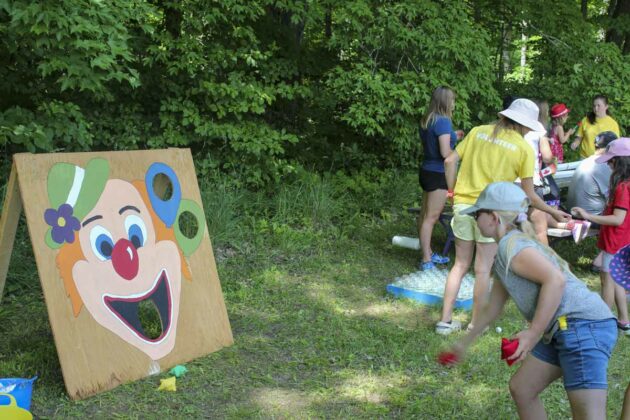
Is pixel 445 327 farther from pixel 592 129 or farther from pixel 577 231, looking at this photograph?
pixel 592 129

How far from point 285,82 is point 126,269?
17.0 ft

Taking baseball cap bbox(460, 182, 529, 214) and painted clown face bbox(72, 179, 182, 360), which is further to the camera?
painted clown face bbox(72, 179, 182, 360)

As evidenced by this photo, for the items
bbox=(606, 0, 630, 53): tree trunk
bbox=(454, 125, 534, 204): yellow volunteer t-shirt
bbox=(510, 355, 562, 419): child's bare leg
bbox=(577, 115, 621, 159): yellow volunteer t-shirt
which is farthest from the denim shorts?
bbox=(606, 0, 630, 53): tree trunk

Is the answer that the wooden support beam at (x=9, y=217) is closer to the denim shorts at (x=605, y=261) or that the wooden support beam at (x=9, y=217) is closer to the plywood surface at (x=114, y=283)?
the plywood surface at (x=114, y=283)

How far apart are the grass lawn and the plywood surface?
0.45 ft

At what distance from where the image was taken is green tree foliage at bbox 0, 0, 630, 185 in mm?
7074

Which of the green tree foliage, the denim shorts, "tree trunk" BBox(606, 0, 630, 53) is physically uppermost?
"tree trunk" BBox(606, 0, 630, 53)

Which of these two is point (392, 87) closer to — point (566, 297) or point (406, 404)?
point (406, 404)

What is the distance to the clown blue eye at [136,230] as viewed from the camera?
439cm

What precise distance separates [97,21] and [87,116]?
114 inches

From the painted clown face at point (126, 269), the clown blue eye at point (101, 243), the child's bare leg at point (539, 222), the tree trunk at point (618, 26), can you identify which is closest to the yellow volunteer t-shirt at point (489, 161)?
the child's bare leg at point (539, 222)

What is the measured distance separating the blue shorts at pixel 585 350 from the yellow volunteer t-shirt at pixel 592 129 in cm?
696

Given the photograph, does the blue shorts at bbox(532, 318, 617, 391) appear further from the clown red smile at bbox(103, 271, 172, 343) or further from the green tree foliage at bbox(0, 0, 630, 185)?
the green tree foliage at bbox(0, 0, 630, 185)

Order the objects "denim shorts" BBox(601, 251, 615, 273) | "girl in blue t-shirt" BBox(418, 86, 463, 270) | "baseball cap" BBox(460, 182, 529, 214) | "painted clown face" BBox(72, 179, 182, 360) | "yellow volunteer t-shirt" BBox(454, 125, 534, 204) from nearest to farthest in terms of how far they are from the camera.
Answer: "baseball cap" BBox(460, 182, 529, 214) < "painted clown face" BBox(72, 179, 182, 360) < "yellow volunteer t-shirt" BBox(454, 125, 534, 204) < "denim shorts" BBox(601, 251, 615, 273) < "girl in blue t-shirt" BBox(418, 86, 463, 270)
